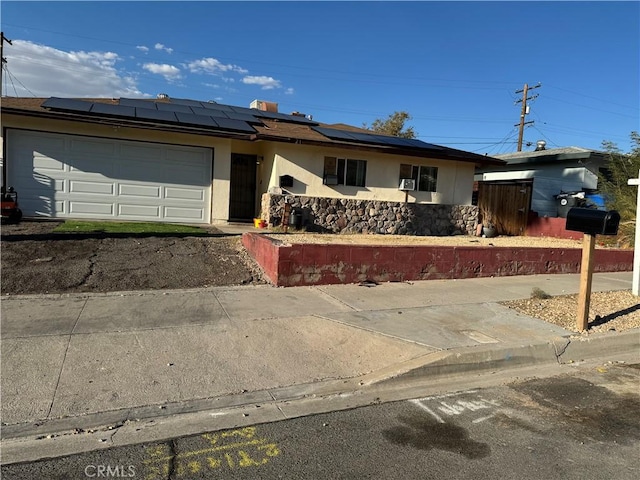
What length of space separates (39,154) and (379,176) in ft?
35.3

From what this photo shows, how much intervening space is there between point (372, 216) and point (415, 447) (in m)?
13.1

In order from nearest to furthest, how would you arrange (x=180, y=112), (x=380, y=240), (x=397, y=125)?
(x=380, y=240)
(x=180, y=112)
(x=397, y=125)

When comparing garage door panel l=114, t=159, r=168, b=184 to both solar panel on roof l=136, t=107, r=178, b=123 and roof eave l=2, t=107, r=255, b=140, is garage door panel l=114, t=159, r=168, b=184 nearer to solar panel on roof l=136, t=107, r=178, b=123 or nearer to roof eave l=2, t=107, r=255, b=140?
roof eave l=2, t=107, r=255, b=140

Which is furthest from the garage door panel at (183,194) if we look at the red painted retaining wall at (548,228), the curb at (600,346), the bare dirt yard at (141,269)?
the red painted retaining wall at (548,228)

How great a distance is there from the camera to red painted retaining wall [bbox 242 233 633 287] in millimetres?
8320

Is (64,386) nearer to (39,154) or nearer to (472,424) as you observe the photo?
(472,424)

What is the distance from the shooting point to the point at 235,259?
31.4 feet

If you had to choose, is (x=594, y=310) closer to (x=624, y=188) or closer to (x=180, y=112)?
(x=624, y=188)

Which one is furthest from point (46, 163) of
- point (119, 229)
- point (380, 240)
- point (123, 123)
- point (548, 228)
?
point (548, 228)

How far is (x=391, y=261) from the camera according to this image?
906 cm

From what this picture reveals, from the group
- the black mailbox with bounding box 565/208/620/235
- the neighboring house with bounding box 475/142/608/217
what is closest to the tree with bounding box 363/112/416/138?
the neighboring house with bounding box 475/142/608/217

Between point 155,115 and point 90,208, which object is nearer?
point 90,208

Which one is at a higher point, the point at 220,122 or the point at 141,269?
the point at 220,122

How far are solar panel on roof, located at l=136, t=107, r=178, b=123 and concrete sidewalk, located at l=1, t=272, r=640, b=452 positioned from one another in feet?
27.4
